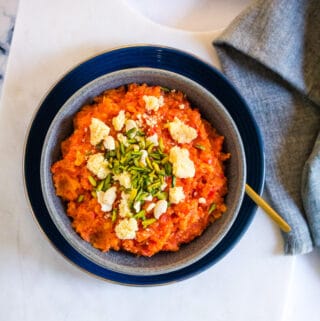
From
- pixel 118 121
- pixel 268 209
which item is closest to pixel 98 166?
pixel 118 121

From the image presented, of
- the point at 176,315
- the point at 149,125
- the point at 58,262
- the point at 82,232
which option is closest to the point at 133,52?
the point at 149,125

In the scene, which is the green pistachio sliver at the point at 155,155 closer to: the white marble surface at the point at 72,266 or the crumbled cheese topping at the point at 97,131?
the crumbled cheese topping at the point at 97,131

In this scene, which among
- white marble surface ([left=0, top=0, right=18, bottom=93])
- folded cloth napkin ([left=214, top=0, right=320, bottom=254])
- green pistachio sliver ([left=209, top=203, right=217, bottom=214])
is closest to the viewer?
green pistachio sliver ([left=209, top=203, right=217, bottom=214])

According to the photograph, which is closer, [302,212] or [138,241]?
[138,241]

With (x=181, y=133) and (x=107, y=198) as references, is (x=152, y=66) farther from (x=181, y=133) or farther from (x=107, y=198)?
(x=107, y=198)

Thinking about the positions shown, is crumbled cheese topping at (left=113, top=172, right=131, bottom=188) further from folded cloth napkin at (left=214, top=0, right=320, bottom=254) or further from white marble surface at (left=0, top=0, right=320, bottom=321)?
folded cloth napkin at (left=214, top=0, right=320, bottom=254)

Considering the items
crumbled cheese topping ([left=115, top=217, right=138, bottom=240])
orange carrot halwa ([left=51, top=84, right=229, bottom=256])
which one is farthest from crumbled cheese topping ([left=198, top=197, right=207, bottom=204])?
crumbled cheese topping ([left=115, top=217, right=138, bottom=240])

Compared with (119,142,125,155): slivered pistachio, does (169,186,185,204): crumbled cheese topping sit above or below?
below

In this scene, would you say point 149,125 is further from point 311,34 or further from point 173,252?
point 311,34
